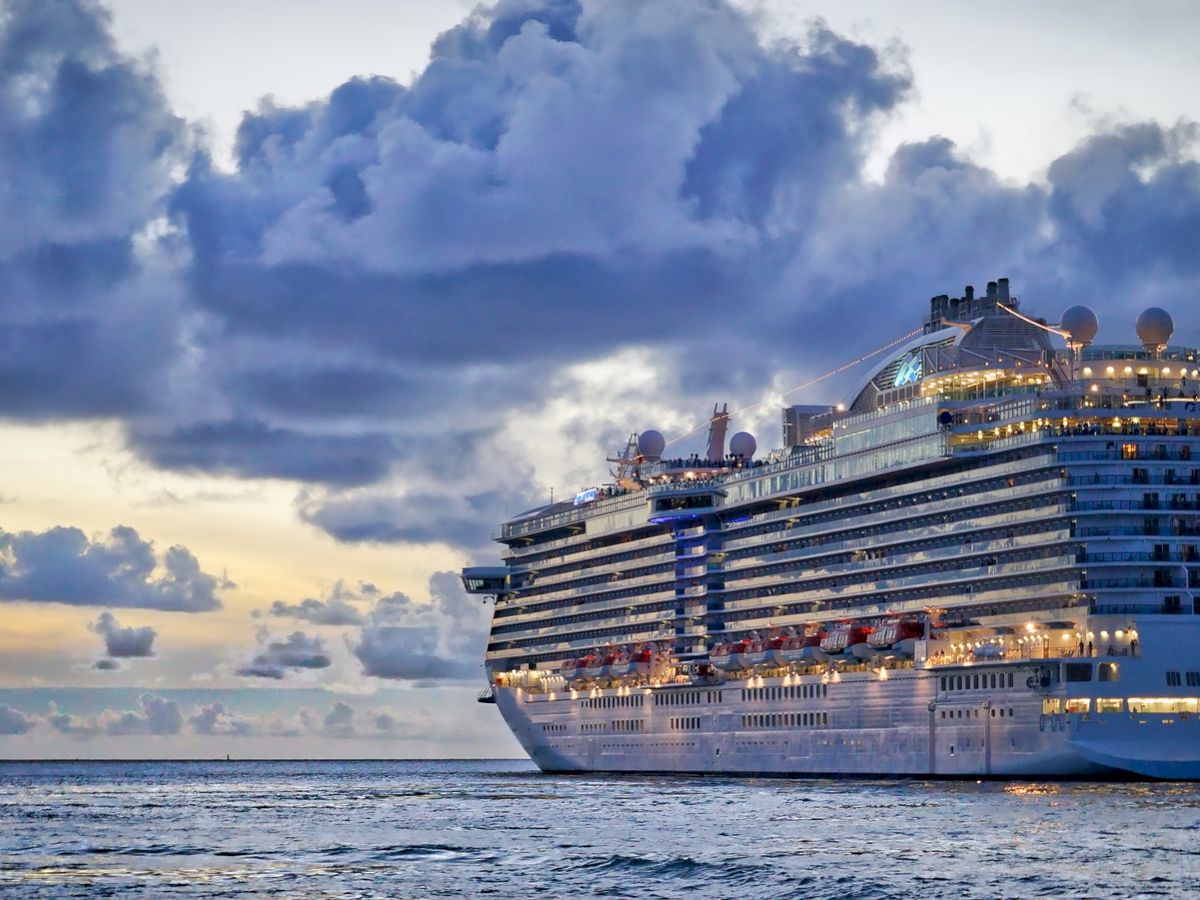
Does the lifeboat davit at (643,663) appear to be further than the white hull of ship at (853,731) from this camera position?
Yes

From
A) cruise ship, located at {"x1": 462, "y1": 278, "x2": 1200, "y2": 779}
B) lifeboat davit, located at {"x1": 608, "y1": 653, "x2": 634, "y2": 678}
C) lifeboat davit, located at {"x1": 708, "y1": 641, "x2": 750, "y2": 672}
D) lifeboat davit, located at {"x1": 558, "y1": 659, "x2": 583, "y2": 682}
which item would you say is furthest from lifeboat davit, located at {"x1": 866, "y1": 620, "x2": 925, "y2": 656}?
lifeboat davit, located at {"x1": 558, "y1": 659, "x2": 583, "y2": 682}

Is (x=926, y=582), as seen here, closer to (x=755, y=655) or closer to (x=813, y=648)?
(x=813, y=648)

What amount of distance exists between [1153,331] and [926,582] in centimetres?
2099

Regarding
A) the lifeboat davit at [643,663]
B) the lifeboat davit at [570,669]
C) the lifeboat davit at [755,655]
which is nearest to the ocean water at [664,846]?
the lifeboat davit at [755,655]

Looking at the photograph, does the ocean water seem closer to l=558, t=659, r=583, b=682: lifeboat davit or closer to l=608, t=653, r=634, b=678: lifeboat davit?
l=608, t=653, r=634, b=678: lifeboat davit

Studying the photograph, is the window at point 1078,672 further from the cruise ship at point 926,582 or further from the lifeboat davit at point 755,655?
the lifeboat davit at point 755,655

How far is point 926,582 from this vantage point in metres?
124

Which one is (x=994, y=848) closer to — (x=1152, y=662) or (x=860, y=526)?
(x=1152, y=662)

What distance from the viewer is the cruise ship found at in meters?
108

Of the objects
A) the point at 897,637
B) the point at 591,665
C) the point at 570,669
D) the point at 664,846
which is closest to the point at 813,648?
the point at 897,637

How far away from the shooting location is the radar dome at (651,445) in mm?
173750

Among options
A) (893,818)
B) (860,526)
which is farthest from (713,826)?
(860,526)

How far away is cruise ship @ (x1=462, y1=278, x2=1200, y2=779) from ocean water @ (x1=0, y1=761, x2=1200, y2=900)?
4.65 metres

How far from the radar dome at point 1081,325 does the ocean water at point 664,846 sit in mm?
28030
